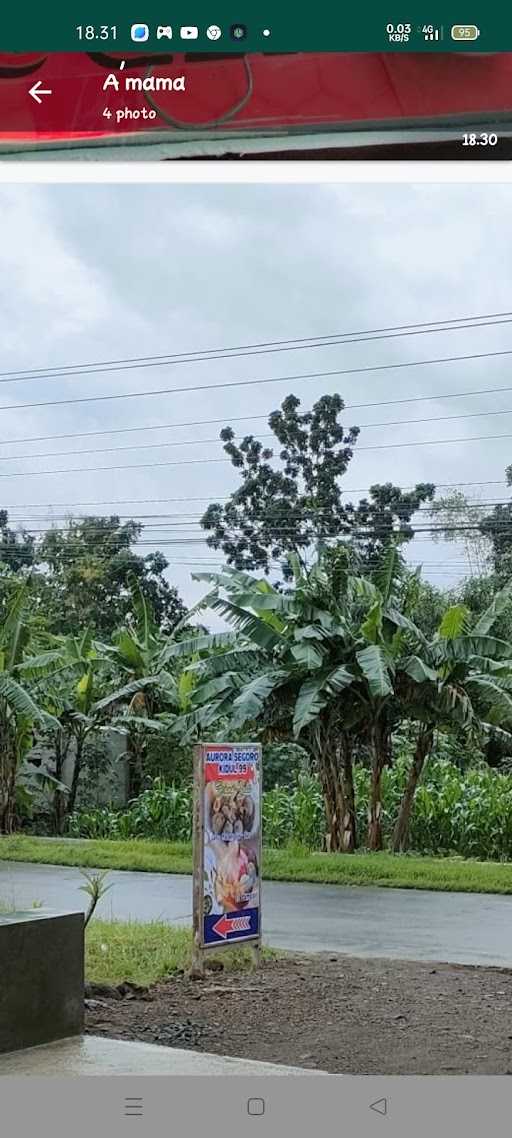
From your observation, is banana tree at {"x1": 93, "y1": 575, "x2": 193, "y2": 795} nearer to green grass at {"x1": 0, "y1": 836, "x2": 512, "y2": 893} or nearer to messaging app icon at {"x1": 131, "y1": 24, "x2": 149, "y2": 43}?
green grass at {"x1": 0, "y1": 836, "x2": 512, "y2": 893}

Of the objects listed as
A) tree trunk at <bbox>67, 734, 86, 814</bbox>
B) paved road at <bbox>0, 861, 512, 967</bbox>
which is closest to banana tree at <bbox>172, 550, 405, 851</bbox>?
paved road at <bbox>0, 861, 512, 967</bbox>

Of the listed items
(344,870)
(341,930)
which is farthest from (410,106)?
(344,870)

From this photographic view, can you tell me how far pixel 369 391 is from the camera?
5.04 meters

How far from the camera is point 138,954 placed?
517cm

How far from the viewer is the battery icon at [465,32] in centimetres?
185

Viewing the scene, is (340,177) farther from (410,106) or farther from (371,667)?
(371,667)

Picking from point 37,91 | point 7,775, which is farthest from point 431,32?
point 7,775

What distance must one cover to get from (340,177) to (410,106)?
14cm

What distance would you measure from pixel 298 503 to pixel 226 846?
3748mm

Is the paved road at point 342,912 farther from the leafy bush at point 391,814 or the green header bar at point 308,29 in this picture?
the green header bar at point 308,29

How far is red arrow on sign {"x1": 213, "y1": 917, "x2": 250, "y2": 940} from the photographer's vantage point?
4.88 meters

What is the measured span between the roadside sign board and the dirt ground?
199 millimetres

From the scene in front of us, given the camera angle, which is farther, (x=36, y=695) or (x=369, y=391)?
(x=36, y=695)

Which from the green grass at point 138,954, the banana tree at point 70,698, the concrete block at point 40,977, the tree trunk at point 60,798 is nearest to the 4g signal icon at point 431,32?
the concrete block at point 40,977
